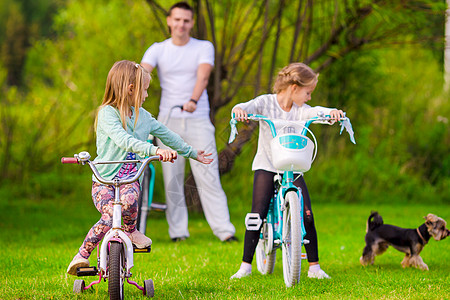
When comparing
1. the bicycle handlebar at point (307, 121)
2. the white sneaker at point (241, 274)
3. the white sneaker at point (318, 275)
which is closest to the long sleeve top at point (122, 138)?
the bicycle handlebar at point (307, 121)

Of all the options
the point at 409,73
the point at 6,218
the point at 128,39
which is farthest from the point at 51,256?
the point at 409,73

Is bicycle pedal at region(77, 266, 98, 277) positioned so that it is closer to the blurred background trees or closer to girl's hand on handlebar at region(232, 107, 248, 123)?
girl's hand on handlebar at region(232, 107, 248, 123)

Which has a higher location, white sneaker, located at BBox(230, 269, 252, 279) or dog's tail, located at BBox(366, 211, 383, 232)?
dog's tail, located at BBox(366, 211, 383, 232)

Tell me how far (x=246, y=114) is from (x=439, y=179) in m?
7.69

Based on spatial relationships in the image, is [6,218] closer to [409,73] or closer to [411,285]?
[411,285]

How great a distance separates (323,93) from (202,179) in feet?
19.2

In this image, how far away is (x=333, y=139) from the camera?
466 inches

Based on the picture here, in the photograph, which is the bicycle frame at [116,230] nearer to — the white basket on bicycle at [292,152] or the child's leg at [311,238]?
the white basket on bicycle at [292,152]

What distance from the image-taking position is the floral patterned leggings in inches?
148

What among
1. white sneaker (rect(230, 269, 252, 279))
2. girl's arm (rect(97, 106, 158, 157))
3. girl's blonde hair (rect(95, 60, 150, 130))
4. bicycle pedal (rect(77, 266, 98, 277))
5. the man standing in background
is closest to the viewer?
girl's arm (rect(97, 106, 158, 157))

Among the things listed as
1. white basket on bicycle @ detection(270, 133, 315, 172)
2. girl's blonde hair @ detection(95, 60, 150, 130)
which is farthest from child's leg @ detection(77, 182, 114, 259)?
white basket on bicycle @ detection(270, 133, 315, 172)

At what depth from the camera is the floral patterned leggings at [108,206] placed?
12.3 ft

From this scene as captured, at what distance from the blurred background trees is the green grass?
1729 millimetres

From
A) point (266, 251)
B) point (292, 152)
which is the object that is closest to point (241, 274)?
point (266, 251)
